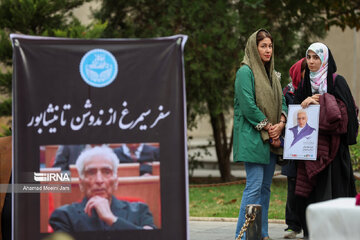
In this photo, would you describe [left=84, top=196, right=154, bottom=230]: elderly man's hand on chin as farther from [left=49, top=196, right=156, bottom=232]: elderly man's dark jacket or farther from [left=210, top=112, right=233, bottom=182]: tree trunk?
[left=210, top=112, right=233, bottom=182]: tree trunk

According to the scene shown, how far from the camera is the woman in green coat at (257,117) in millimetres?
6812

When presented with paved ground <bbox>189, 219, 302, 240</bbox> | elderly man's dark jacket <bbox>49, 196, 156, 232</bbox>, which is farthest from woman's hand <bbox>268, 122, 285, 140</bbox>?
Answer: elderly man's dark jacket <bbox>49, 196, 156, 232</bbox>

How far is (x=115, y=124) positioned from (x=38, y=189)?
2.08 ft

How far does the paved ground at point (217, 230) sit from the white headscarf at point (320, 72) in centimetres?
171

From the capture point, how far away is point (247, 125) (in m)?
6.89

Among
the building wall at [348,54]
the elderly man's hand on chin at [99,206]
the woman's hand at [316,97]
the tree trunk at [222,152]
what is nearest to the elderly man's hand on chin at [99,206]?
the elderly man's hand on chin at [99,206]

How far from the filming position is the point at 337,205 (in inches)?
146

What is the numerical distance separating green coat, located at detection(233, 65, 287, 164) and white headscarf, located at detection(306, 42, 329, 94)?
23.2 inches

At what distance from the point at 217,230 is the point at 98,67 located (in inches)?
167

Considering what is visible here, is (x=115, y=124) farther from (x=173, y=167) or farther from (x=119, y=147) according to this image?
(x=173, y=167)

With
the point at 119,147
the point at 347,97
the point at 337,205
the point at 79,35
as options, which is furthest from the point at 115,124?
the point at 79,35

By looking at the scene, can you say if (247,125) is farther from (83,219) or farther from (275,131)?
(83,219)

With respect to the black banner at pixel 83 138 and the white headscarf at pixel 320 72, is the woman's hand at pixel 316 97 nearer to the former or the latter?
the white headscarf at pixel 320 72

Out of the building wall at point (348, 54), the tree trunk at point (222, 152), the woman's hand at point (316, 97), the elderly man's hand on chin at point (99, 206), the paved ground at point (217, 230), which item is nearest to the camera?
the elderly man's hand on chin at point (99, 206)
